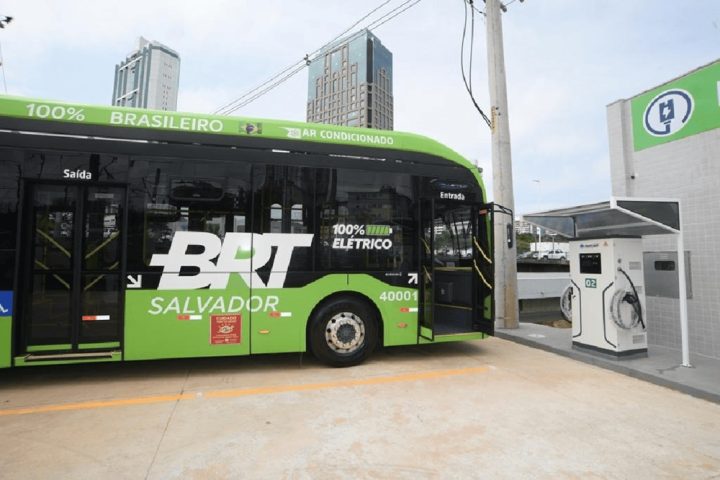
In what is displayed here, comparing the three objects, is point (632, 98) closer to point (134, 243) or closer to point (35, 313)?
point (134, 243)

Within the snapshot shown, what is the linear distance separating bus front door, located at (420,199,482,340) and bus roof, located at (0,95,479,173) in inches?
34.2

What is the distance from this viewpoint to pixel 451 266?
6906 millimetres

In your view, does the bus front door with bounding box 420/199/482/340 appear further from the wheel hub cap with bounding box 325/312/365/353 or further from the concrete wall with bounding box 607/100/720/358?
the concrete wall with bounding box 607/100/720/358

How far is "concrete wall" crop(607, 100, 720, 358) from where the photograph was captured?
601 cm

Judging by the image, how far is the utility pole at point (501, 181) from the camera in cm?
849

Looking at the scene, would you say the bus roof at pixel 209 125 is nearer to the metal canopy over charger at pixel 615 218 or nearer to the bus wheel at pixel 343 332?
the metal canopy over charger at pixel 615 218

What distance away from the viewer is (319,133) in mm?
5746

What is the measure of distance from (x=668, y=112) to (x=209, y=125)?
24.4 ft

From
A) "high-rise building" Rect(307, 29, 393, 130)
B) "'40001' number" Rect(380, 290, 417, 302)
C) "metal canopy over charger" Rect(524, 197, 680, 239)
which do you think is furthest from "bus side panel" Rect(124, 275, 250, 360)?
"high-rise building" Rect(307, 29, 393, 130)

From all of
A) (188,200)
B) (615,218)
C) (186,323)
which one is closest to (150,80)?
(188,200)

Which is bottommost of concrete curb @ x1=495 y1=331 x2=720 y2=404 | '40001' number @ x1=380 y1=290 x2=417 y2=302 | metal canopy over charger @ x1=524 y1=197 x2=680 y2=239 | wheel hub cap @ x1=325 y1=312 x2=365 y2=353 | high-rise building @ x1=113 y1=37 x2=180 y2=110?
concrete curb @ x1=495 y1=331 x2=720 y2=404

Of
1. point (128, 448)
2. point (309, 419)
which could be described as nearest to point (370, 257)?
point (309, 419)

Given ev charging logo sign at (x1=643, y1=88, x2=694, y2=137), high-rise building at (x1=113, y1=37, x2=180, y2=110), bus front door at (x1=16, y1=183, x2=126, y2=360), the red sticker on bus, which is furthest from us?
high-rise building at (x1=113, y1=37, x2=180, y2=110)

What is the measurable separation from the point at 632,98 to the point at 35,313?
9.92 m
